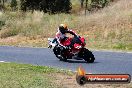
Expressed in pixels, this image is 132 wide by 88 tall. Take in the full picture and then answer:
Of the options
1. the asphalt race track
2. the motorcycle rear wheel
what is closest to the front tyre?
the asphalt race track

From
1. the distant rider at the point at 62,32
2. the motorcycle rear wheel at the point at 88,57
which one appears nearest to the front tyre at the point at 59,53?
the distant rider at the point at 62,32

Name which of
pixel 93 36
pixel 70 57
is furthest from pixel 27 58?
pixel 93 36

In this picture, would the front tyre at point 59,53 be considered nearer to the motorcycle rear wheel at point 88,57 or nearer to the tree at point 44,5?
the motorcycle rear wheel at point 88,57

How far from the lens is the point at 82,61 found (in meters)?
19.1

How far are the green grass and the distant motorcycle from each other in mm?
3559

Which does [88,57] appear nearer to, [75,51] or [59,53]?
[75,51]

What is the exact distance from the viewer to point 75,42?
1900 centimetres

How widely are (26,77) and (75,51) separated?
6172 millimetres

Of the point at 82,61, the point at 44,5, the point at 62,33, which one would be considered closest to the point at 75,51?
the point at 82,61

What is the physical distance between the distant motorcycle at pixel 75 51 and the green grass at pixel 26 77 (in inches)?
140

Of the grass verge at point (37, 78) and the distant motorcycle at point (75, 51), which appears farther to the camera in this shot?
the distant motorcycle at point (75, 51)

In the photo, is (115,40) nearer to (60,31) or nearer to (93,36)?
(93,36)

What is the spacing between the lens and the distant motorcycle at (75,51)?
18703mm

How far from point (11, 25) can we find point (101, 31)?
8.28 metres
